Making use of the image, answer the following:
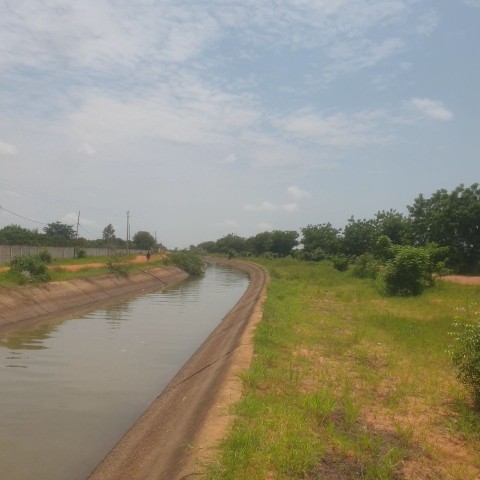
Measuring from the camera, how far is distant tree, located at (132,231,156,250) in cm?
11725

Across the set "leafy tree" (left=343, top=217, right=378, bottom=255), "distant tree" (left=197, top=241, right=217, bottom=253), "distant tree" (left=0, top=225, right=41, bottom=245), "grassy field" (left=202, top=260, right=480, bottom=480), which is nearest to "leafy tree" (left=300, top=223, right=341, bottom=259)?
"leafy tree" (left=343, top=217, right=378, bottom=255)

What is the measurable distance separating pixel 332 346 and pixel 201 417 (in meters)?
5.71

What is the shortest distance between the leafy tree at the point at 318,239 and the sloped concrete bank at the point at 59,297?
99.2 ft

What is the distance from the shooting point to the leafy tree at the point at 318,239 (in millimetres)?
63656

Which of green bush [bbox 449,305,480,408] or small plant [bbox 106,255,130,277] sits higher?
small plant [bbox 106,255,130,277]

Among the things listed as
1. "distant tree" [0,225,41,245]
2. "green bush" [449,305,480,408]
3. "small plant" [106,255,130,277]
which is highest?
"distant tree" [0,225,41,245]

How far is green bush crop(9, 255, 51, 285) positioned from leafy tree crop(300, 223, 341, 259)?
4055 centimetres

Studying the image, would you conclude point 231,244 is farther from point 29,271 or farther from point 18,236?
point 29,271

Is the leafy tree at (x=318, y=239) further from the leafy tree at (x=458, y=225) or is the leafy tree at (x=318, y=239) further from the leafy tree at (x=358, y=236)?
the leafy tree at (x=458, y=225)

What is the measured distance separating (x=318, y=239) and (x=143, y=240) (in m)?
58.1

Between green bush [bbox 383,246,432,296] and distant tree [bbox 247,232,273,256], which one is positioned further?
distant tree [bbox 247,232,273,256]

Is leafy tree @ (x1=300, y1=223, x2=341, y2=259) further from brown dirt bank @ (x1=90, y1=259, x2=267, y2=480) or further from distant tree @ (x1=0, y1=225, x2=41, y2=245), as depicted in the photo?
brown dirt bank @ (x1=90, y1=259, x2=267, y2=480)

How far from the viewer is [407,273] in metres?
23.2

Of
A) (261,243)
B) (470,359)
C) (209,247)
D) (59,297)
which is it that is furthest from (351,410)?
(209,247)
